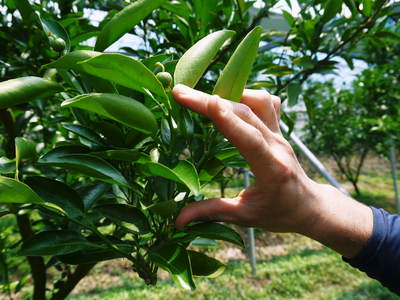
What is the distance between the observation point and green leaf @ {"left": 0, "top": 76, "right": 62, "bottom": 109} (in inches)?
13.3

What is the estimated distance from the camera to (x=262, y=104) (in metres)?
0.42

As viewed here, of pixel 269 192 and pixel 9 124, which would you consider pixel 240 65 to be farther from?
pixel 9 124

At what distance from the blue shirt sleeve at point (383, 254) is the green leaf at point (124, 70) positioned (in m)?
0.45

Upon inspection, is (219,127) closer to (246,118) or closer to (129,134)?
(246,118)

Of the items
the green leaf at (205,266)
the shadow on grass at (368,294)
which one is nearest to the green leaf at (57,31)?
the green leaf at (205,266)

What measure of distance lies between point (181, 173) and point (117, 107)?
97mm

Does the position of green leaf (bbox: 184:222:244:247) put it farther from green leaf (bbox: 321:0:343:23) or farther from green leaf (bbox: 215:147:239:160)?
green leaf (bbox: 321:0:343:23)

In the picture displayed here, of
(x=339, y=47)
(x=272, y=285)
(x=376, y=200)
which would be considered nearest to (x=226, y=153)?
(x=339, y=47)

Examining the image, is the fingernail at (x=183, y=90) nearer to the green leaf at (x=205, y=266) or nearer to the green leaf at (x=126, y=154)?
the green leaf at (x=126, y=154)

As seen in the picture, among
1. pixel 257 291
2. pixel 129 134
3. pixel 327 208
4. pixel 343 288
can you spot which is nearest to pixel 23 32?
pixel 129 134

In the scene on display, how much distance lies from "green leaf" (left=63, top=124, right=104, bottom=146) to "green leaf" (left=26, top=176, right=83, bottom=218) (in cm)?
7

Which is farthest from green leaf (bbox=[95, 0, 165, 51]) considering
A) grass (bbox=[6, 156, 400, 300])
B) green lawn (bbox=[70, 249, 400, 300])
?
green lawn (bbox=[70, 249, 400, 300])

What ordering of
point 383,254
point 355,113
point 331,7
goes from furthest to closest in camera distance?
point 355,113 → point 331,7 → point 383,254

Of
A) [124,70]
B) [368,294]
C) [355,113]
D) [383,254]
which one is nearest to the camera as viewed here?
[124,70]
